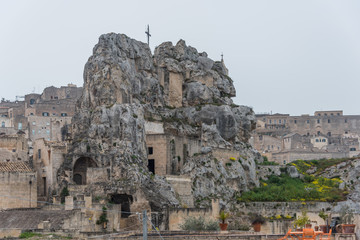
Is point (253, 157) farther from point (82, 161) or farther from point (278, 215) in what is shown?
point (82, 161)

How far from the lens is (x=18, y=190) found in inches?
2584

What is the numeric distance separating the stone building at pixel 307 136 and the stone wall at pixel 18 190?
5951cm

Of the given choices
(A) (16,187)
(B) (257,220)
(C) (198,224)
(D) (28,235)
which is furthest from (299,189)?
(D) (28,235)

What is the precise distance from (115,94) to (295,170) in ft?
96.4

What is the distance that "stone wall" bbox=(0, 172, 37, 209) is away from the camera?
212 feet

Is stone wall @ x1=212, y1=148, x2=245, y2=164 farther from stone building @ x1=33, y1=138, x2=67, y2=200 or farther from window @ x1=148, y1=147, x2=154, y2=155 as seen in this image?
stone building @ x1=33, y1=138, x2=67, y2=200

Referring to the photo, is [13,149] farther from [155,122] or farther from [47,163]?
[155,122]

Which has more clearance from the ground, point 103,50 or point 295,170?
point 103,50

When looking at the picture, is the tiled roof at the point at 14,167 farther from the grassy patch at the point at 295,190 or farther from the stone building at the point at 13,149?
the grassy patch at the point at 295,190

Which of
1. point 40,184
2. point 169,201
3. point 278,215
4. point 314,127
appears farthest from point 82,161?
point 314,127

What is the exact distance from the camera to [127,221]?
218ft

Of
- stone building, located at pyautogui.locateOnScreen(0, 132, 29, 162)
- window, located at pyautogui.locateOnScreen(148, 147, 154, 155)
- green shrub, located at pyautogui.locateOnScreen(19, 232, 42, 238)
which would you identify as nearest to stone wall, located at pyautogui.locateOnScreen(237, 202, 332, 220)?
window, located at pyautogui.locateOnScreen(148, 147, 154, 155)

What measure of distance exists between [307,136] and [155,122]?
5635cm

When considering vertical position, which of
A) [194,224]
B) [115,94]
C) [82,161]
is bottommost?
[194,224]
